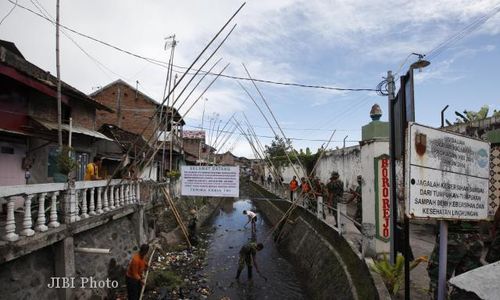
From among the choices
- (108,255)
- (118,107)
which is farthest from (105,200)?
(118,107)

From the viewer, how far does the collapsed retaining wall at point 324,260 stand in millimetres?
6348

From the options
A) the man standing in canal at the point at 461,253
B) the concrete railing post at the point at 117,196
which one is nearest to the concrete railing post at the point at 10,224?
the concrete railing post at the point at 117,196

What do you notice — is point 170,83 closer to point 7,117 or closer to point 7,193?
point 7,117

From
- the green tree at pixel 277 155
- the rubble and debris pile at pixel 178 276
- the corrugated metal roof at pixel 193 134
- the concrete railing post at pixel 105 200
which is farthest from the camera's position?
the corrugated metal roof at pixel 193 134

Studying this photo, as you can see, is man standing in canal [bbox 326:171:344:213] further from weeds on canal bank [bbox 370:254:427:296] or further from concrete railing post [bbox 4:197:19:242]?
concrete railing post [bbox 4:197:19:242]

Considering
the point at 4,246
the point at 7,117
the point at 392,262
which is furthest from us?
the point at 7,117

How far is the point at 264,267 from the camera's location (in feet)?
39.3

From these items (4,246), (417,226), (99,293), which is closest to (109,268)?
(99,293)

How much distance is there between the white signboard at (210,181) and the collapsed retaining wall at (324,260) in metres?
3.01

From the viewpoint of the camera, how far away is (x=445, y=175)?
110 inches

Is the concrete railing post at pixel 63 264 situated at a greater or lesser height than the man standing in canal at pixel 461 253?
lesser

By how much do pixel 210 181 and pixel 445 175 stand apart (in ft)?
29.9

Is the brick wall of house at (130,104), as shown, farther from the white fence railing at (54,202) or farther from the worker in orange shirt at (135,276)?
the worker in orange shirt at (135,276)

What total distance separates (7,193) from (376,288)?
5490 millimetres
